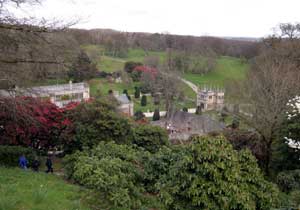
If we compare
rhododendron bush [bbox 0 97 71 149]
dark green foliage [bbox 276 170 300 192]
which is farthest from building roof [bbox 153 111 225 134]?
rhododendron bush [bbox 0 97 71 149]

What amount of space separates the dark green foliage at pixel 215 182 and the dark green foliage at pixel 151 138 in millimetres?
7554

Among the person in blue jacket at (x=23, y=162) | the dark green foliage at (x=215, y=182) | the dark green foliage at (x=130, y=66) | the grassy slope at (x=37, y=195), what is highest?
the dark green foliage at (x=130, y=66)

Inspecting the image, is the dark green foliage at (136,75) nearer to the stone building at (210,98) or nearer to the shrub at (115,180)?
the stone building at (210,98)

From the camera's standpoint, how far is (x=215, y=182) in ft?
18.4

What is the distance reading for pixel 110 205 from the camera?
6.64m

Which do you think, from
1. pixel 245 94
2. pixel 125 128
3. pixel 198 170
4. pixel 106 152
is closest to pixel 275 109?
pixel 245 94

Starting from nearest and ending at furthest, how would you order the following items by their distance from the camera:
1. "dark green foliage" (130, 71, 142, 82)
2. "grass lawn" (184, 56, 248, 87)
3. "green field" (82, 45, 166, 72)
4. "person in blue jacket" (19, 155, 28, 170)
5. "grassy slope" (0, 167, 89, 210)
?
"grassy slope" (0, 167, 89, 210)
"person in blue jacket" (19, 155, 28, 170)
"dark green foliage" (130, 71, 142, 82)
"grass lawn" (184, 56, 248, 87)
"green field" (82, 45, 166, 72)

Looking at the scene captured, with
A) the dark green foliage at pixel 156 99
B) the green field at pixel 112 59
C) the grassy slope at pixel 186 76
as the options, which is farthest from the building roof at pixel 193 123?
the green field at pixel 112 59

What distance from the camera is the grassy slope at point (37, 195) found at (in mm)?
6055

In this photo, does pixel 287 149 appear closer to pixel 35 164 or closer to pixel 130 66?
pixel 35 164

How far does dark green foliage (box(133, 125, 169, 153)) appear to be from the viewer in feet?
45.1

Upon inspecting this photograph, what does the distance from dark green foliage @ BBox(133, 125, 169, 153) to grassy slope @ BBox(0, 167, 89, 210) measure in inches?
229

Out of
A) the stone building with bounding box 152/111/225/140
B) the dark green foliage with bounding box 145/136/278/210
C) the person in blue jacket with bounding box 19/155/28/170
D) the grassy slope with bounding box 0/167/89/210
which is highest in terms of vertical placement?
the dark green foliage with bounding box 145/136/278/210

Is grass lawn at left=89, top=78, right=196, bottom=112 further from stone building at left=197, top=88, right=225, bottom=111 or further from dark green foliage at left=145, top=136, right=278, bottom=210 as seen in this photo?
dark green foliage at left=145, top=136, right=278, bottom=210
